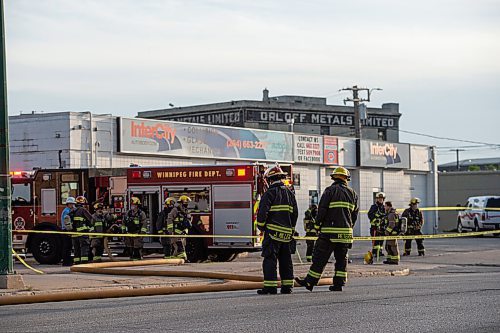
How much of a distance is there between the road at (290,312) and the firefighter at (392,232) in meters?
8.32

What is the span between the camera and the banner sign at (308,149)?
44281 millimetres

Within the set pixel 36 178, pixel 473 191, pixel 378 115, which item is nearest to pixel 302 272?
pixel 36 178

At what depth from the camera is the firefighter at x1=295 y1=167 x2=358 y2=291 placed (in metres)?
13.3

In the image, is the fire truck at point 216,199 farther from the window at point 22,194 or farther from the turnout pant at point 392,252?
the turnout pant at point 392,252

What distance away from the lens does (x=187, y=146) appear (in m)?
38.2

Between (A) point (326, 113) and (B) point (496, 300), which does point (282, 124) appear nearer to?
(A) point (326, 113)

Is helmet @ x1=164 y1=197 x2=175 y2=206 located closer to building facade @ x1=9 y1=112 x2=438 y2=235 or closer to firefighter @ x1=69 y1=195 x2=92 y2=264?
firefighter @ x1=69 y1=195 x2=92 y2=264

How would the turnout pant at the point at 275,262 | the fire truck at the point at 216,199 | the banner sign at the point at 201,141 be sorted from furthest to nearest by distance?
1. the banner sign at the point at 201,141
2. the fire truck at the point at 216,199
3. the turnout pant at the point at 275,262

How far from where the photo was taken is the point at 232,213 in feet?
79.5

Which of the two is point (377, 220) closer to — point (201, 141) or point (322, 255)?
point (322, 255)

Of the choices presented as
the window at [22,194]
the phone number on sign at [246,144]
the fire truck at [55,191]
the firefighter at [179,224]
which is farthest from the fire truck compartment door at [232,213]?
the phone number on sign at [246,144]

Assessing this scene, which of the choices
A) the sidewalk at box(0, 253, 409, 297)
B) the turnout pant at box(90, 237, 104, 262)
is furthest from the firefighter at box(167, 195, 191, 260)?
the sidewalk at box(0, 253, 409, 297)

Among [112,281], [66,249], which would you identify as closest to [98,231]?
[66,249]

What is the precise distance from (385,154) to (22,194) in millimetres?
27547
